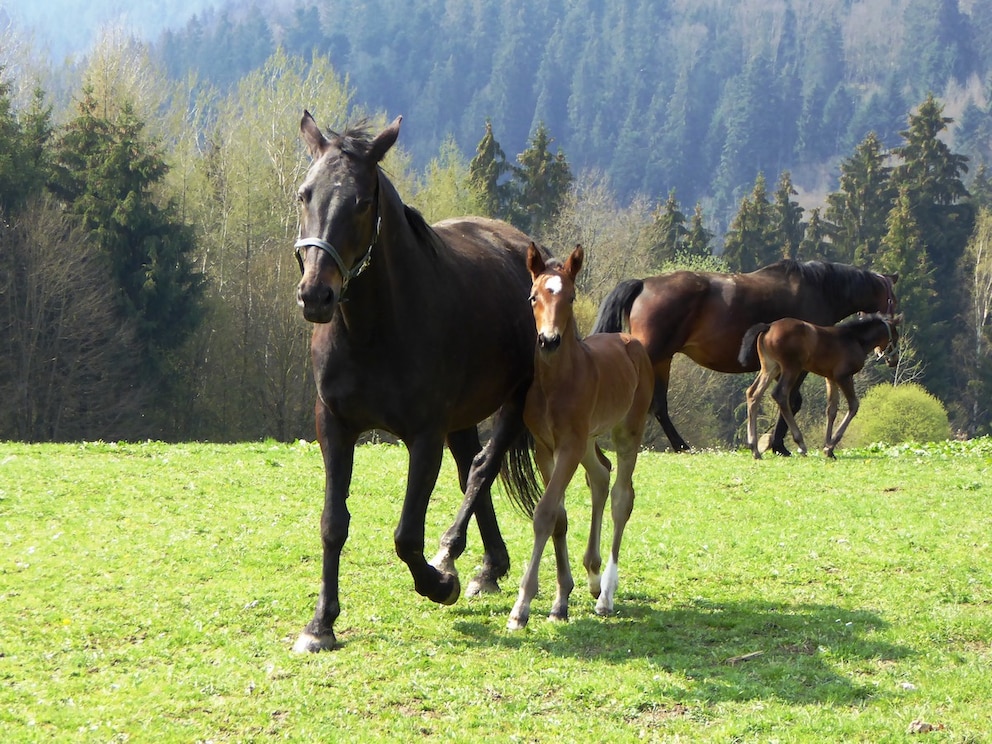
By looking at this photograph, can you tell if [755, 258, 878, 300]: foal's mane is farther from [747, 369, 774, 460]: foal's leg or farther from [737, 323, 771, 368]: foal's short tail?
[747, 369, 774, 460]: foal's leg

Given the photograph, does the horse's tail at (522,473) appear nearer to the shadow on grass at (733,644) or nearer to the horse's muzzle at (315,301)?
the shadow on grass at (733,644)

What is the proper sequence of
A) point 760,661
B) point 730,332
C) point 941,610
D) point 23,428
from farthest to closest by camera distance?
point 23,428 < point 730,332 < point 941,610 < point 760,661

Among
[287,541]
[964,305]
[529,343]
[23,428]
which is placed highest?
[964,305]

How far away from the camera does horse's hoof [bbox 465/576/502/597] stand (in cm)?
801

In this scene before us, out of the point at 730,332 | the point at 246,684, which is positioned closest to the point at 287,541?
the point at 246,684

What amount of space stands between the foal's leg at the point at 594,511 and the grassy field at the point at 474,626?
0.33 metres

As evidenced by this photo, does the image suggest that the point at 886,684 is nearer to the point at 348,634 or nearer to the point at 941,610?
the point at 941,610

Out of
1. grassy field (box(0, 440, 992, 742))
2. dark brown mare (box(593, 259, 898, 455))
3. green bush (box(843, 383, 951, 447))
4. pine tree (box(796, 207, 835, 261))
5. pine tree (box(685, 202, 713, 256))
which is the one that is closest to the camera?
grassy field (box(0, 440, 992, 742))

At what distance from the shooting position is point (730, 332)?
649 inches

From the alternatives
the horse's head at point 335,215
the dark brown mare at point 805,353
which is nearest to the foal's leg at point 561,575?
the horse's head at point 335,215

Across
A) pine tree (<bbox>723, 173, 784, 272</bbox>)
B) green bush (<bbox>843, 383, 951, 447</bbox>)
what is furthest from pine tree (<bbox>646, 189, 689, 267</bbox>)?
green bush (<bbox>843, 383, 951, 447</bbox>)

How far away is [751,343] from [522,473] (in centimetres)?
869

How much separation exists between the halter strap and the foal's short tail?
1075cm

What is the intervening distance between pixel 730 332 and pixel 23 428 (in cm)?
2444
